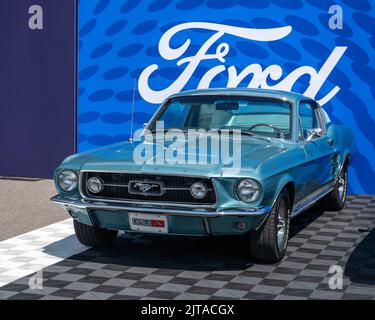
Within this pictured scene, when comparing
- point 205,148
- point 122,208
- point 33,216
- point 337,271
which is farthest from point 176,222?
point 33,216

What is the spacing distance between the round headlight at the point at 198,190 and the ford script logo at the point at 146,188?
0.88ft

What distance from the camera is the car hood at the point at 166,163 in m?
5.34

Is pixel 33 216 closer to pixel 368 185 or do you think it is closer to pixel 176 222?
pixel 176 222

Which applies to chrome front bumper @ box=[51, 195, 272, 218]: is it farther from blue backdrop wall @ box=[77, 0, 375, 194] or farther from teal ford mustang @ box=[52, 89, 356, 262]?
blue backdrop wall @ box=[77, 0, 375, 194]

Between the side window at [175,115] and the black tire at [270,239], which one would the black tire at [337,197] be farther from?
the black tire at [270,239]

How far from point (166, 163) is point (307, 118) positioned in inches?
97.1

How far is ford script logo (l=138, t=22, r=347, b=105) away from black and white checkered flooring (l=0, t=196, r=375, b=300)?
289cm

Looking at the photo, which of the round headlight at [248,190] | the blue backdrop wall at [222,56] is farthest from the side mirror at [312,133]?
the blue backdrop wall at [222,56]

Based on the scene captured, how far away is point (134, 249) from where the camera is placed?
6.32 m

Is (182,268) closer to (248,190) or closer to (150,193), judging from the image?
(150,193)

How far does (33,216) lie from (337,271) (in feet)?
12.5

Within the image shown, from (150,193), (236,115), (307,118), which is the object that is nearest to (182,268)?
(150,193)

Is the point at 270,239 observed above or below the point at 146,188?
below

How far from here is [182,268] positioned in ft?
18.6
